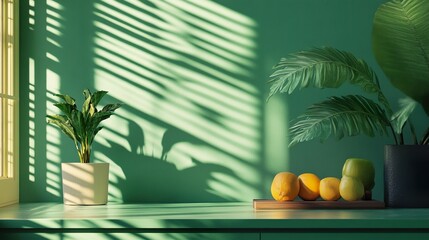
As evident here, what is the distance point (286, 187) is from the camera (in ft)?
7.36

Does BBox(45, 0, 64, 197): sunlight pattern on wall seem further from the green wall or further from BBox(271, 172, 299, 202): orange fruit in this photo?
BBox(271, 172, 299, 202): orange fruit

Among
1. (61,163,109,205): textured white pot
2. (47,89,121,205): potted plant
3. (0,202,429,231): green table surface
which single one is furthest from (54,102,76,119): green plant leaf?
(0,202,429,231): green table surface

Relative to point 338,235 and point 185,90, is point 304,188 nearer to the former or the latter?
point 338,235

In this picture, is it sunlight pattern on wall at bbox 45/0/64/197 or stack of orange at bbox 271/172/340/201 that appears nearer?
stack of orange at bbox 271/172/340/201

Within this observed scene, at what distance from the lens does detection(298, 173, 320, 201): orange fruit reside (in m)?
2.29

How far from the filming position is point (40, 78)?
2566mm

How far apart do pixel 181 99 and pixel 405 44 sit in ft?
2.65

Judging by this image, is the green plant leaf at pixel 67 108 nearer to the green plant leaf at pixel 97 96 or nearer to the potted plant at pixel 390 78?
the green plant leaf at pixel 97 96

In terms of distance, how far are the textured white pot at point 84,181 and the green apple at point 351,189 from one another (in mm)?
793

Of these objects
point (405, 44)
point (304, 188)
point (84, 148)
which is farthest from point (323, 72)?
point (84, 148)

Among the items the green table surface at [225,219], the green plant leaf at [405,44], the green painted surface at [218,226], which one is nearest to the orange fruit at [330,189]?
the green table surface at [225,219]

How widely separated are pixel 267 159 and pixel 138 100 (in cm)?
51

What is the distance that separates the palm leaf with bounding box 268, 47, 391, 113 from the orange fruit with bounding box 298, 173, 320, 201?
0.32 m

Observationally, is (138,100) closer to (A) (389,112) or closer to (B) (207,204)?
(B) (207,204)
